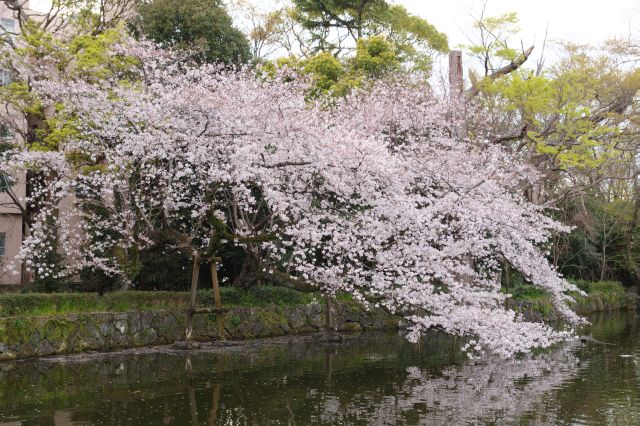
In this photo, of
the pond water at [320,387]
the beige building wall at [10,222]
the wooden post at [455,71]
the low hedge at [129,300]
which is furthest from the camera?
the beige building wall at [10,222]

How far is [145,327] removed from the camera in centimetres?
1614

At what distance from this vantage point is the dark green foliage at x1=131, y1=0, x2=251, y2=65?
21.5 meters

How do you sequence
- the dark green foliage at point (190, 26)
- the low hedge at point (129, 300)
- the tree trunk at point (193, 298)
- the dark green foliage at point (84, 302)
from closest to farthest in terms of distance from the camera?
the dark green foliage at point (84, 302) < the low hedge at point (129, 300) < the tree trunk at point (193, 298) < the dark green foliage at point (190, 26)

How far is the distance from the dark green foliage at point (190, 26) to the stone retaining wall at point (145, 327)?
28.2 feet

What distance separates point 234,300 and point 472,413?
9.51 m

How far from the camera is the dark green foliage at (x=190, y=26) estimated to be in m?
21.5

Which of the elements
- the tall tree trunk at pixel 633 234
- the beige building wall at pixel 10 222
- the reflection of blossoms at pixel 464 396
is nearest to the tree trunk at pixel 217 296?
the reflection of blossoms at pixel 464 396

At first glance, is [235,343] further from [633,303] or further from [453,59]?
[633,303]

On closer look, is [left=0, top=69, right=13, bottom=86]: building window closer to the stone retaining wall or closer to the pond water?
the stone retaining wall

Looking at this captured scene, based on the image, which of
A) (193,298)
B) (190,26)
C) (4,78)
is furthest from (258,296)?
(4,78)

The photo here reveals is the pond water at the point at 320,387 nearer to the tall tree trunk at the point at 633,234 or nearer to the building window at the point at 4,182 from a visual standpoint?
the building window at the point at 4,182

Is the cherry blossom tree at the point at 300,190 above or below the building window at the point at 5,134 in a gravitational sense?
below

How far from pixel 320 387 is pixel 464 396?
2507 mm

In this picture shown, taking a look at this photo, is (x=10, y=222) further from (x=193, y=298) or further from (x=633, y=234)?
(x=633, y=234)
